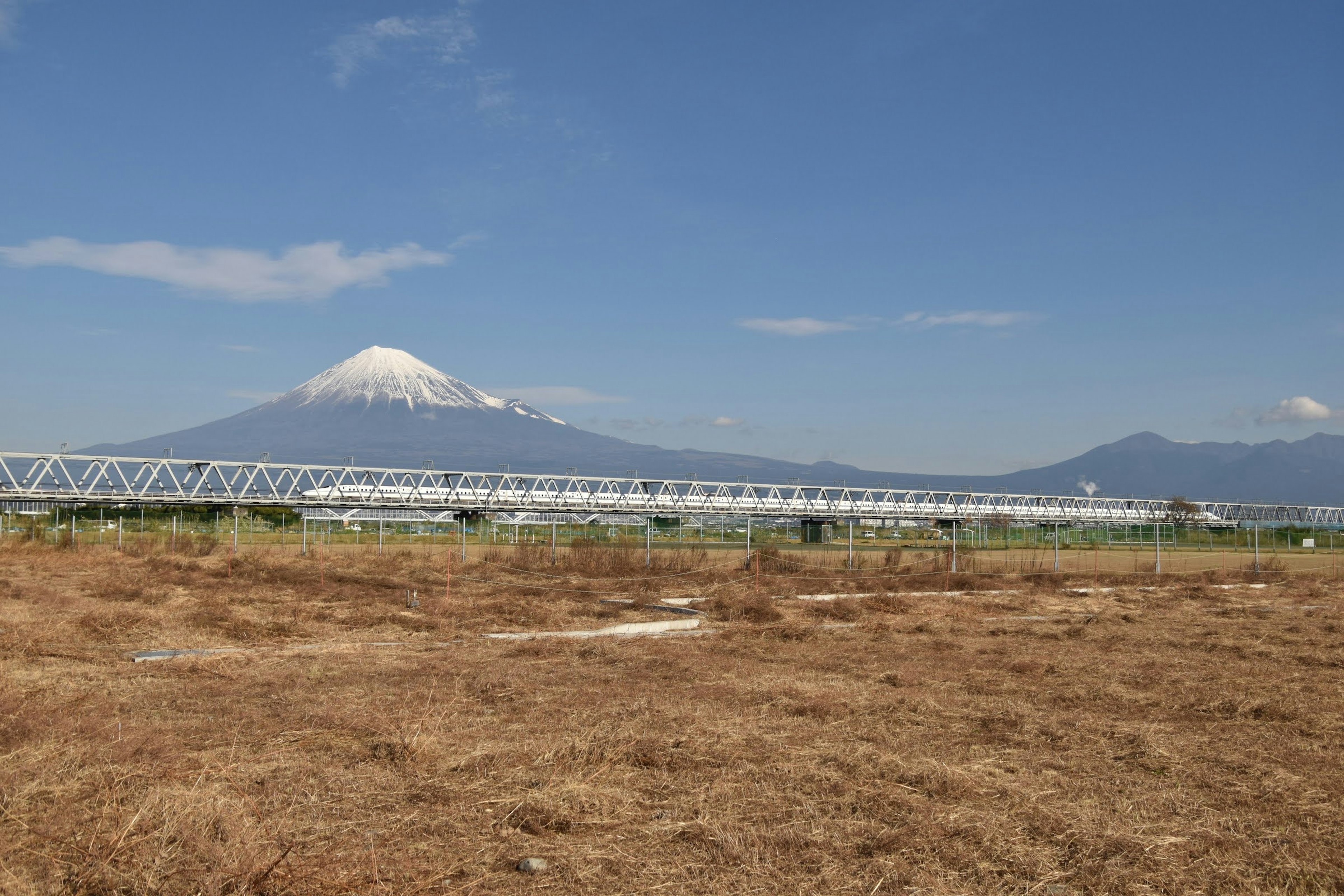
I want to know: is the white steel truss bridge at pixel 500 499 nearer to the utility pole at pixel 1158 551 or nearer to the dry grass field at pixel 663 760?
the utility pole at pixel 1158 551

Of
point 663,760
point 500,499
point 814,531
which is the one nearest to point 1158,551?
point 663,760

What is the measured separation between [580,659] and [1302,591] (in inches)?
1089

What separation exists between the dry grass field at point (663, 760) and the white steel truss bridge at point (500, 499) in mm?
49758

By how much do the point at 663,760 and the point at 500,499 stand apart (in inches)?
3628

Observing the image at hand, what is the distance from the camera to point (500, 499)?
9944 cm

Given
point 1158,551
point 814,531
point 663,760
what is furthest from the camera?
point 814,531

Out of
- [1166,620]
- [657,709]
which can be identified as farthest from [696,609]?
[657,709]

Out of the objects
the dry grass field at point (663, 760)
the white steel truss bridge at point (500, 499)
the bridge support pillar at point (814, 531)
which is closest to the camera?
the dry grass field at point (663, 760)

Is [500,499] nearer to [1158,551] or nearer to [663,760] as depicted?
[1158,551]

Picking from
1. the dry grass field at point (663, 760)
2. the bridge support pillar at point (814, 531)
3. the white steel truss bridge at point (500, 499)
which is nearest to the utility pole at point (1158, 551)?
the white steel truss bridge at point (500, 499)

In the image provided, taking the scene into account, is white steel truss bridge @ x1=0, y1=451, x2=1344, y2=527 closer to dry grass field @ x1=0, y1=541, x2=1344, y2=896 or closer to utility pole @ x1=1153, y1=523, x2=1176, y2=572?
utility pole @ x1=1153, y1=523, x2=1176, y2=572

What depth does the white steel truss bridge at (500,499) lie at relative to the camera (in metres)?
65.4

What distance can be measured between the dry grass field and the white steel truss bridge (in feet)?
163

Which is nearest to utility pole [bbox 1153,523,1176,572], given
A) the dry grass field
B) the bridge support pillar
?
the dry grass field
